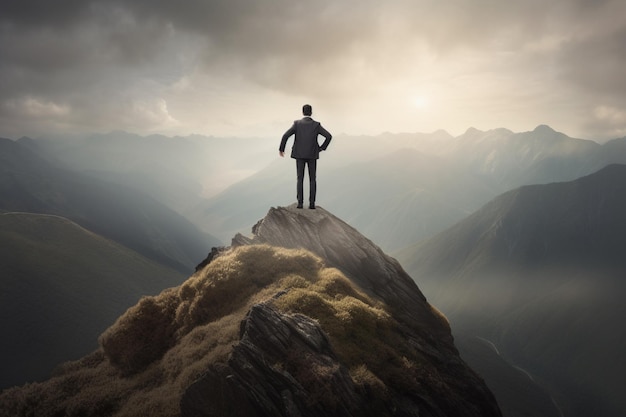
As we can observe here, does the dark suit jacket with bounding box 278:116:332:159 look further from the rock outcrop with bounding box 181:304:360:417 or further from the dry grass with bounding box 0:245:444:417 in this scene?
the rock outcrop with bounding box 181:304:360:417

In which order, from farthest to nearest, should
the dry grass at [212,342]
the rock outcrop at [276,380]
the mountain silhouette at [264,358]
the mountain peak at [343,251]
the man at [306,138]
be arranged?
1. the mountain peak at [343,251]
2. the man at [306,138]
3. the dry grass at [212,342]
4. the mountain silhouette at [264,358]
5. the rock outcrop at [276,380]

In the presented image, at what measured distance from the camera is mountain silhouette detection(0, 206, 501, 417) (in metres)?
12.0

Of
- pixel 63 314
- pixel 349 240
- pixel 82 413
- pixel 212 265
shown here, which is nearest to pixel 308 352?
pixel 82 413

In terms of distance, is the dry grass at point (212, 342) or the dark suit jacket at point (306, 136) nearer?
the dry grass at point (212, 342)

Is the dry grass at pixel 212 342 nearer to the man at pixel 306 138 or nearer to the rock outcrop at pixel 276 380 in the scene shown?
the rock outcrop at pixel 276 380

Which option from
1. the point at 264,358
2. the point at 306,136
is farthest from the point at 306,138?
the point at 264,358

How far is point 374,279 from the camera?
27109 millimetres

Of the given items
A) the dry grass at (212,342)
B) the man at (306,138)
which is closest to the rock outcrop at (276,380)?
the dry grass at (212,342)

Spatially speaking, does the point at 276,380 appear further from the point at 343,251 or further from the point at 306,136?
the point at 343,251

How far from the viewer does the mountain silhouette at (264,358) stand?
39.3ft

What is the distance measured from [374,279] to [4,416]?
2101 cm

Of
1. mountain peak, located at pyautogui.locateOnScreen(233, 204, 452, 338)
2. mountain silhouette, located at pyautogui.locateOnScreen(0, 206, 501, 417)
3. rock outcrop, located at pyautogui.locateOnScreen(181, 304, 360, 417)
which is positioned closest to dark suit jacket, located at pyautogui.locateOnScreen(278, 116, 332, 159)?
mountain peak, located at pyautogui.locateOnScreen(233, 204, 452, 338)

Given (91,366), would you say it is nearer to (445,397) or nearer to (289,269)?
(289,269)

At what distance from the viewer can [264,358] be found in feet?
41.5
